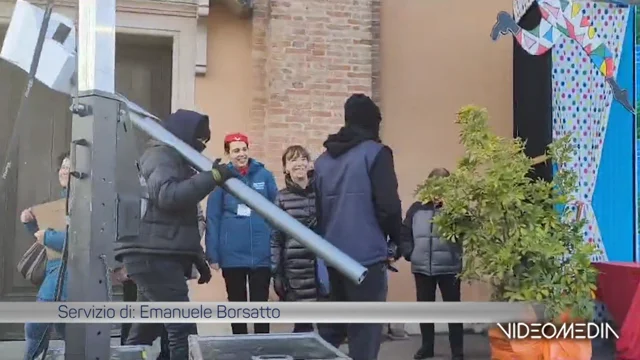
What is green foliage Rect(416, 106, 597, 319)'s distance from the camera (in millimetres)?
4109

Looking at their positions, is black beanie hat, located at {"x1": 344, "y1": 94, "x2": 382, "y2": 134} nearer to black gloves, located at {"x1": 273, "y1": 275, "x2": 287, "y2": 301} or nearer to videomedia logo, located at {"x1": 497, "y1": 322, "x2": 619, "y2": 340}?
black gloves, located at {"x1": 273, "y1": 275, "x2": 287, "y2": 301}

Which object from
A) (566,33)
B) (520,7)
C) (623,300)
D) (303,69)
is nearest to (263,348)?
(623,300)

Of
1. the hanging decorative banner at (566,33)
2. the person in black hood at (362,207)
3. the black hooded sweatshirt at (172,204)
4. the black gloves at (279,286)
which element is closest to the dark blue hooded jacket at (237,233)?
the black gloves at (279,286)

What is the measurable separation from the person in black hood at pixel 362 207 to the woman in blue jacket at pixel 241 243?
2.97 feet

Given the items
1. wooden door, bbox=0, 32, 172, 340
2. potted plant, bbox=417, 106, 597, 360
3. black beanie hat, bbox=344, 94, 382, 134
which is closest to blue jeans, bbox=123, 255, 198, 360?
black beanie hat, bbox=344, 94, 382, 134

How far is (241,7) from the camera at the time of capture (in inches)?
232

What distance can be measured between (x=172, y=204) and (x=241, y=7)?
3194 mm

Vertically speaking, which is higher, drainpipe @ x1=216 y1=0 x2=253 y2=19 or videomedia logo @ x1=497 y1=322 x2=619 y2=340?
drainpipe @ x1=216 y1=0 x2=253 y2=19

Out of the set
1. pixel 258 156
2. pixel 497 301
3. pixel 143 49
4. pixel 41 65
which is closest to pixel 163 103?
pixel 143 49

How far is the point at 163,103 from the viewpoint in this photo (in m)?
6.05

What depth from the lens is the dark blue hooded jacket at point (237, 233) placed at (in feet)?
14.8

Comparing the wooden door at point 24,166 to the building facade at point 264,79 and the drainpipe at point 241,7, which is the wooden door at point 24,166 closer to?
the building facade at point 264,79

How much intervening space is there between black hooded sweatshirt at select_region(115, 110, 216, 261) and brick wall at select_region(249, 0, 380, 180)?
2.52m
